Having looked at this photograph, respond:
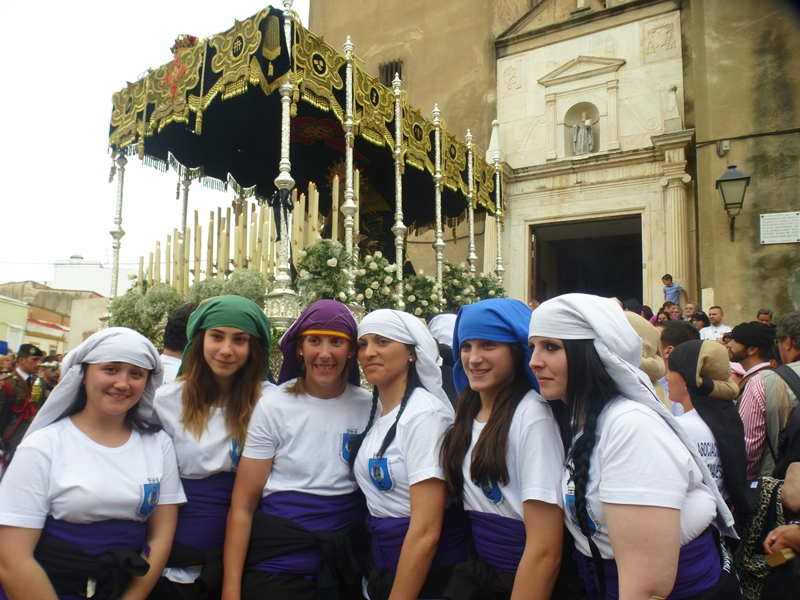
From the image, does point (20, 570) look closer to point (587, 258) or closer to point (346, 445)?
point (346, 445)

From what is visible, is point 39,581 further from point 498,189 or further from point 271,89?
point 498,189

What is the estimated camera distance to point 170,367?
3123 millimetres

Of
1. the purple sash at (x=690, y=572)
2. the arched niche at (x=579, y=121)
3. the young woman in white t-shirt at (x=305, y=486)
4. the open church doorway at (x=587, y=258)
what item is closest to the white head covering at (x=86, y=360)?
the young woman in white t-shirt at (x=305, y=486)

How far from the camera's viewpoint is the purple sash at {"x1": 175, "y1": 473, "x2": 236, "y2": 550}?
2.18m

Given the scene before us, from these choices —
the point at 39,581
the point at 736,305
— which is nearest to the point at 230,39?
the point at 39,581

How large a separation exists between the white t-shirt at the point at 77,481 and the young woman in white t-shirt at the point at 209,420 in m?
0.17

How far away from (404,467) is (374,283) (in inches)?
157

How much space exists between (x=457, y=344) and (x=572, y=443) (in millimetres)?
600

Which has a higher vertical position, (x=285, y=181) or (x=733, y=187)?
(x=733, y=187)

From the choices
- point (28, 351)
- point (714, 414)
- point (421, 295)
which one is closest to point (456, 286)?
point (421, 295)

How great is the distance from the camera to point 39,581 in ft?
5.80

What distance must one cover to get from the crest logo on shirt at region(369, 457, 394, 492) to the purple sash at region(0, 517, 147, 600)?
2.78ft

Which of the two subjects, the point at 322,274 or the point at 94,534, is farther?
the point at 322,274

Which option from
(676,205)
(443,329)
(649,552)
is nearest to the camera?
(649,552)
